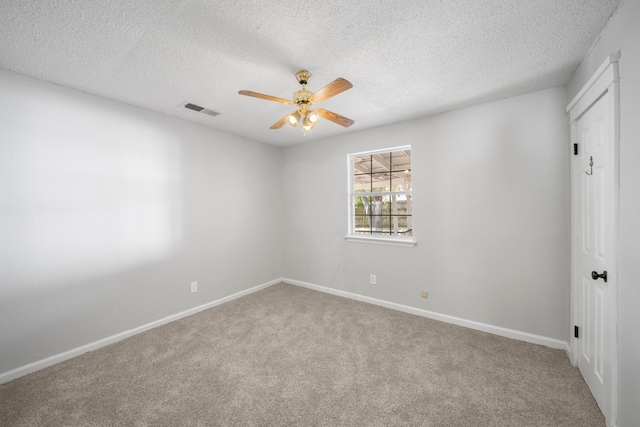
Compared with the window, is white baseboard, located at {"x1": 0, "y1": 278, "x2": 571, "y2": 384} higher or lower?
lower

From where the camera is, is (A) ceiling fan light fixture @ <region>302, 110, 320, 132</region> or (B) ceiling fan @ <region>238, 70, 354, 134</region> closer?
(B) ceiling fan @ <region>238, 70, 354, 134</region>

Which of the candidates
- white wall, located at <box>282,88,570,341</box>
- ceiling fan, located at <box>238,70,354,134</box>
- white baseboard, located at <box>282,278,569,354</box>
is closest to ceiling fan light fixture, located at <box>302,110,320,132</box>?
ceiling fan, located at <box>238,70,354,134</box>

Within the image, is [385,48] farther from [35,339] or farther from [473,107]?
[35,339]

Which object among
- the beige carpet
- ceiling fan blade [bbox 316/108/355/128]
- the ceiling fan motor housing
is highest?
the ceiling fan motor housing

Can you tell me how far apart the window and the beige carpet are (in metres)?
1.31

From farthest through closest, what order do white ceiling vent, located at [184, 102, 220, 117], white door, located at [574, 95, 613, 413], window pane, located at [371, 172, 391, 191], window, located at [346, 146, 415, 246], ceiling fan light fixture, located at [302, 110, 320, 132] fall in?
window pane, located at [371, 172, 391, 191]
window, located at [346, 146, 415, 246]
white ceiling vent, located at [184, 102, 220, 117]
ceiling fan light fixture, located at [302, 110, 320, 132]
white door, located at [574, 95, 613, 413]

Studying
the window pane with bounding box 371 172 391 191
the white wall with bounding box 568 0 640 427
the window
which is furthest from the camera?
the window pane with bounding box 371 172 391 191

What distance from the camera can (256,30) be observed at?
158 cm

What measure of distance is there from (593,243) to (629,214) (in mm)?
596

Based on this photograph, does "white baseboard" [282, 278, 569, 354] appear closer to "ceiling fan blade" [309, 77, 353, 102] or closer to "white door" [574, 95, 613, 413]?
"white door" [574, 95, 613, 413]

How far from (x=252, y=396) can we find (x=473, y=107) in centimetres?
348

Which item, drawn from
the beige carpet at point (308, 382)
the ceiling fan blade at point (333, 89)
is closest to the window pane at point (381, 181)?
the beige carpet at point (308, 382)

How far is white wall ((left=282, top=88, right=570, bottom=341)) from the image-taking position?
2367mm

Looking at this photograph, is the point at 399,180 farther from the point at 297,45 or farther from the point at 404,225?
the point at 297,45
